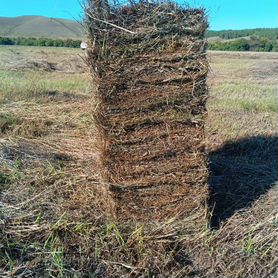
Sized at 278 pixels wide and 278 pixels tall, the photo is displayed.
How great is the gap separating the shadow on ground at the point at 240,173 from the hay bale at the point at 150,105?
0.58m

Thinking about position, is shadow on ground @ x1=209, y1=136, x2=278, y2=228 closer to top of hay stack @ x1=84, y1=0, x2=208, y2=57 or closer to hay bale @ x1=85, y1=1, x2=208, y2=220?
hay bale @ x1=85, y1=1, x2=208, y2=220

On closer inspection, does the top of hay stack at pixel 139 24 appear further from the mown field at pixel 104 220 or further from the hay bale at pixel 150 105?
the mown field at pixel 104 220

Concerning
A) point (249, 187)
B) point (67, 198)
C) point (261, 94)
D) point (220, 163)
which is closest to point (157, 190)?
point (67, 198)

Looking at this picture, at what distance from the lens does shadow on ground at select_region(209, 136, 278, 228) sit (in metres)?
4.09

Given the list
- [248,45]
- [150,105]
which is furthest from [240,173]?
[248,45]

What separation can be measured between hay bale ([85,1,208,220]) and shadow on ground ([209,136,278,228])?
577mm

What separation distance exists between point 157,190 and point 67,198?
1.02 meters

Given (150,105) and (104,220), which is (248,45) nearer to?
(150,105)

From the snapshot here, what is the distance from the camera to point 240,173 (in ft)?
15.9

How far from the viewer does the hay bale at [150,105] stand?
3.24 m

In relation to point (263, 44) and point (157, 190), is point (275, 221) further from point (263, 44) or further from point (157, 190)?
point (263, 44)

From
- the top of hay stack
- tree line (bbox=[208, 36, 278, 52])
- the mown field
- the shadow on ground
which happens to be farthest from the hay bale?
tree line (bbox=[208, 36, 278, 52])

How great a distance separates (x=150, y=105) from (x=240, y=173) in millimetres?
2000

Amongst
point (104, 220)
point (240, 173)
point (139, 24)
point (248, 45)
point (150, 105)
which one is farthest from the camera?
point (248, 45)
